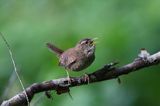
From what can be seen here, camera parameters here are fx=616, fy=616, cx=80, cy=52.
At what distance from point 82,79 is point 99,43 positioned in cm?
111

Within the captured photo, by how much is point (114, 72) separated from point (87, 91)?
3.71 feet

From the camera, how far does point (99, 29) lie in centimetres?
316

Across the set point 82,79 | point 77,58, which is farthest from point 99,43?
point 82,79

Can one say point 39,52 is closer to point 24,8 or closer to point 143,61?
point 24,8

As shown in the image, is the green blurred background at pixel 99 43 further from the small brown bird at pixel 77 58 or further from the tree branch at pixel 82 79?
the tree branch at pixel 82 79

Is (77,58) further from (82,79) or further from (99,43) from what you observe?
(99,43)

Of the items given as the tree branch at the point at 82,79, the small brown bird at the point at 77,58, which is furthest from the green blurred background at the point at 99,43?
the tree branch at the point at 82,79

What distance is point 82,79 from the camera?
1954 mm

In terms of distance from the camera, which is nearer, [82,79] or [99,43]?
[82,79]

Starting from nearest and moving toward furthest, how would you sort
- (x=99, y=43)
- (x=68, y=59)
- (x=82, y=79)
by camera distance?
1. (x=82, y=79)
2. (x=68, y=59)
3. (x=99, y=43)

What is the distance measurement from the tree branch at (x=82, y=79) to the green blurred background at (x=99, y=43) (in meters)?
0.81

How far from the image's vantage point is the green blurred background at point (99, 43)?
3031 millimetres

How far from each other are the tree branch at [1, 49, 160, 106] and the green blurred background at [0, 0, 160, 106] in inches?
31.7

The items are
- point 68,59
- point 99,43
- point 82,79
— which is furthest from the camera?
point 99,43
